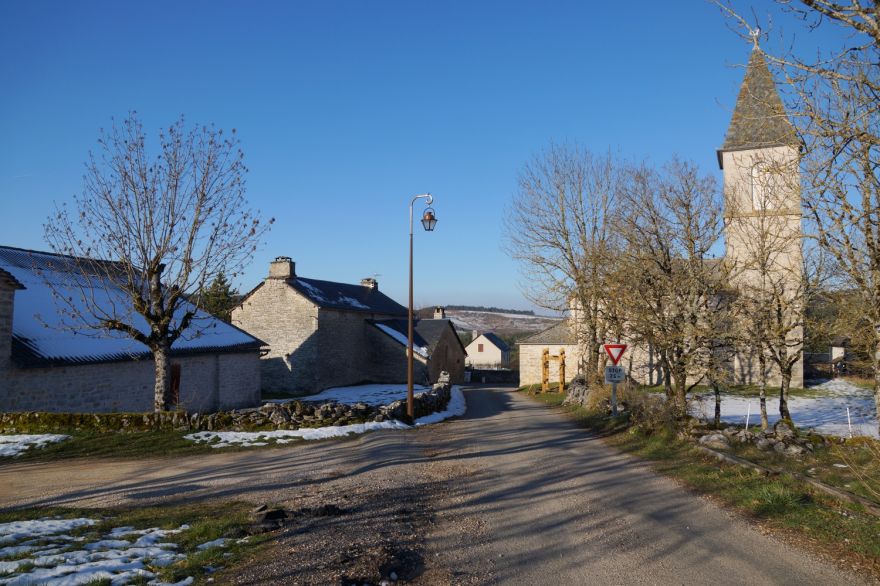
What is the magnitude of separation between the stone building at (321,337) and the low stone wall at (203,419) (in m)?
17.6

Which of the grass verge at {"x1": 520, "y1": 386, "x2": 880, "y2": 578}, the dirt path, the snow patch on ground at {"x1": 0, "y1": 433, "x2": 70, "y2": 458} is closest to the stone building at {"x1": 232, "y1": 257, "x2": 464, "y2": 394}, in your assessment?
the snow patch on ground at {"x1": 0, "y1": 433, "x2": 70, "y2": 458}

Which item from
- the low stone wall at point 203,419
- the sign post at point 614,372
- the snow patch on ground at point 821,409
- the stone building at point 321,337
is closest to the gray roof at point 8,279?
the low stone wall at point 203,419

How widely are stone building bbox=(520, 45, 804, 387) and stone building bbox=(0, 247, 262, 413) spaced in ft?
41.9

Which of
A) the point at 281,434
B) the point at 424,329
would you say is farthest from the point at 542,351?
the point at 281,434

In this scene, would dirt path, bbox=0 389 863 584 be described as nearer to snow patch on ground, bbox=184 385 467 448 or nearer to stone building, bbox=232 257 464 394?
snow patch on ground, bbox=184 385 467 448

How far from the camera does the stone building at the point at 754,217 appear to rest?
7166 mm

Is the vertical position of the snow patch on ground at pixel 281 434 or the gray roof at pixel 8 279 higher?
the gray roof at pixel 8 279

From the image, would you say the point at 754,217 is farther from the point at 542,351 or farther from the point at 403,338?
the point at 403,338

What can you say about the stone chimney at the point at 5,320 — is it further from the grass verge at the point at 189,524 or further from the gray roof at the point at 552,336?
the gray roof at the point at 552,336

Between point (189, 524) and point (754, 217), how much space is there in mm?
15493

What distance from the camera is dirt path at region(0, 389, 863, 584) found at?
218 inches

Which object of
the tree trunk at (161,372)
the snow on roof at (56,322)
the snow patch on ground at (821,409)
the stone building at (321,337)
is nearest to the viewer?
the tree trunk at (161,372)

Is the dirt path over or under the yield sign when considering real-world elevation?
under

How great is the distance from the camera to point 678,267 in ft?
50.6
